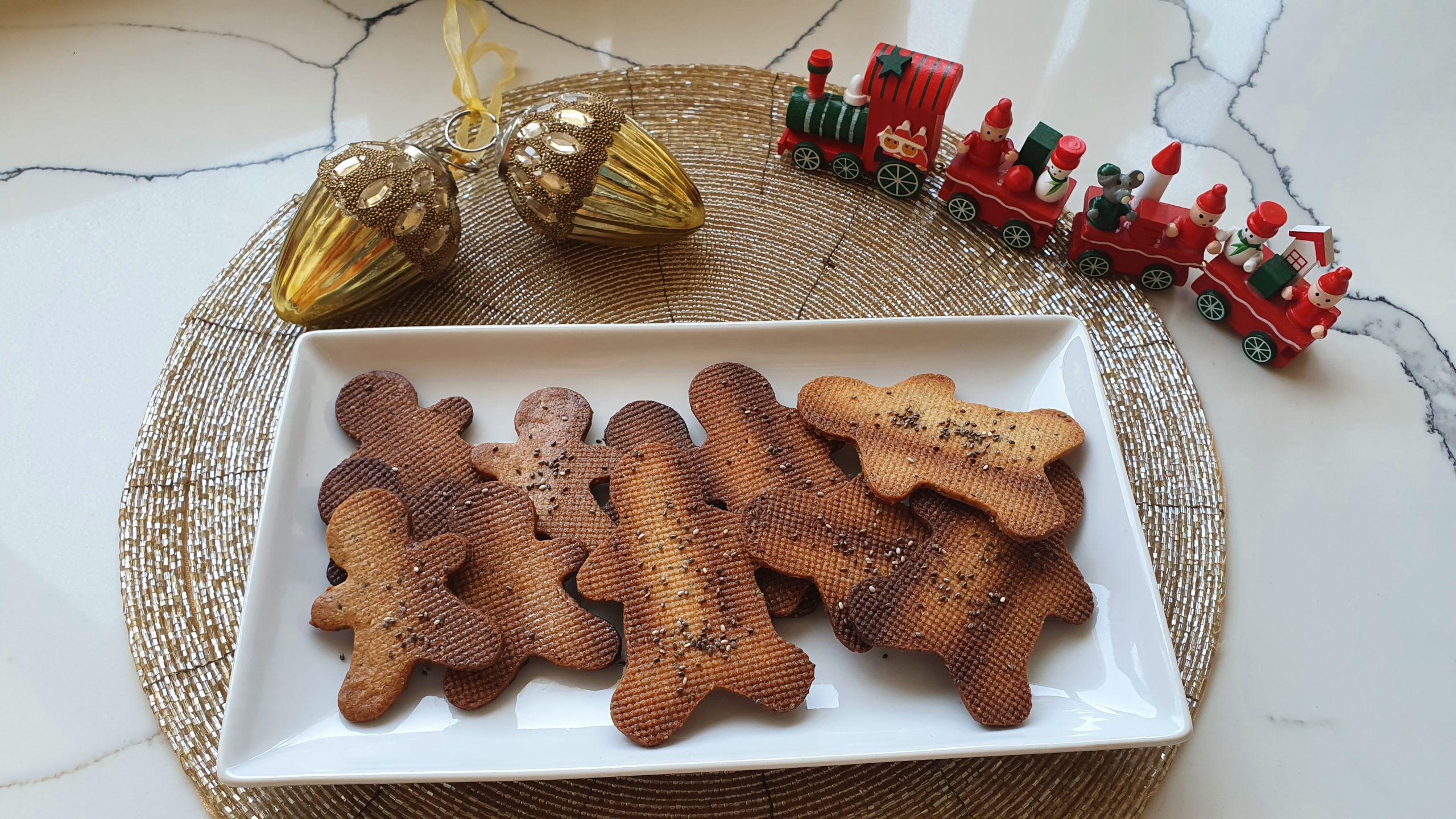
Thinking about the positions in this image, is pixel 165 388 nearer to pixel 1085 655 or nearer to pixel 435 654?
pixel 435 654

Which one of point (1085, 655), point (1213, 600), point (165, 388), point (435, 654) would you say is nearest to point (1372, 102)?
point (1213, 600)

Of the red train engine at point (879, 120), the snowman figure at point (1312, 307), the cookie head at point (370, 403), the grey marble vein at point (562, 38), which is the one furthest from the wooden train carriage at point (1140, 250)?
the cookie head at point (370, 403)

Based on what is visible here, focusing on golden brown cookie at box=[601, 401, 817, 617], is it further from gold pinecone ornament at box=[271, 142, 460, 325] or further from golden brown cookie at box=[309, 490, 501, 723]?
gold pinecone ornament at box=[271, 142, 460, 325]

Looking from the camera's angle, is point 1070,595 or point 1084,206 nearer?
point 1070,595

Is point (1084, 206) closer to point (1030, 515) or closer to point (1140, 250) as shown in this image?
point (1140, 250)

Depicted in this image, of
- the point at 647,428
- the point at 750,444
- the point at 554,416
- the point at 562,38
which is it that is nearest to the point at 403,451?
the point at 554,416
